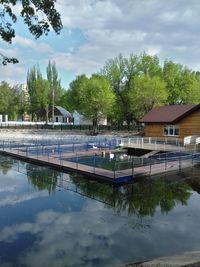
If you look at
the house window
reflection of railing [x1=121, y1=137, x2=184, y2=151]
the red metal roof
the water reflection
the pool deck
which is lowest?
the water reflection

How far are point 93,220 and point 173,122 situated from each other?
23.9 m

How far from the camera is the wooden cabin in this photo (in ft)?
103

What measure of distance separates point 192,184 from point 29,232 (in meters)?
10.3

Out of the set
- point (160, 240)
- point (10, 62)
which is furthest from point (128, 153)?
point (10, 62)

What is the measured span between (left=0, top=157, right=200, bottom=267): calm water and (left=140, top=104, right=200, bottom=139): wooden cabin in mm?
15345

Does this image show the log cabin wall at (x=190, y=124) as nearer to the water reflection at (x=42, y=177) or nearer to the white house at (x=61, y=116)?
the water reflection at (x=42, y=177)

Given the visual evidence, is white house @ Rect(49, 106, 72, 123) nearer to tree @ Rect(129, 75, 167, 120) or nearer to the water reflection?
tree @ Rect(129, 75, 167, 120)

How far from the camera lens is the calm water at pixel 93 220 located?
817 centimetres

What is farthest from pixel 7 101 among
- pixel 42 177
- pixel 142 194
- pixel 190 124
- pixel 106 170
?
pixel 142 194

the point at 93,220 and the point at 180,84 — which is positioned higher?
the point at 180,84

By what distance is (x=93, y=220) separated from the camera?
1085 cm

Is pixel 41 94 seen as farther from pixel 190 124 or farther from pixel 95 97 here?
pixel 190 124

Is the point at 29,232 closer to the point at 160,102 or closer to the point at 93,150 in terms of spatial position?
the point at 93,150

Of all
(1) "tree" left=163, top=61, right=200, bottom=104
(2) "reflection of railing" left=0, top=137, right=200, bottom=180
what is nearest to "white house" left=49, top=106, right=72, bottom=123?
(1) "tree" left=163, top=61, right=200, bottom=104
